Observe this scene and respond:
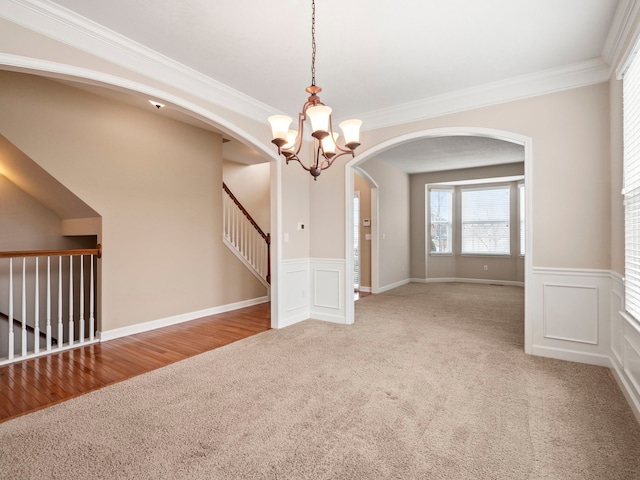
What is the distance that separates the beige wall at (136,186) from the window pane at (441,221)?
573 centimetres

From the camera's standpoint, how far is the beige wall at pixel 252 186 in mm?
6941

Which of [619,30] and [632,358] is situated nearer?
[632,358]

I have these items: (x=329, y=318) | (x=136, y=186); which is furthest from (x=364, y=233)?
(x=136, y=186)

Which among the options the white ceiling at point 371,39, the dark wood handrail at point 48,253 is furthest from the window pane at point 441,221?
the dark wood handrail at point 48,253

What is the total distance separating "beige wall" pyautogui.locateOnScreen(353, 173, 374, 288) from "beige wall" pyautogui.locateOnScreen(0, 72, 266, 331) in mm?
3048

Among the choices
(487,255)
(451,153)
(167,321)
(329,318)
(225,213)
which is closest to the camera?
(167,321)

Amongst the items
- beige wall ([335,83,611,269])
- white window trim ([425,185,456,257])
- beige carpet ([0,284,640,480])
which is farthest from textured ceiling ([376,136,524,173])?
beige carpet ([0,284,640,480])

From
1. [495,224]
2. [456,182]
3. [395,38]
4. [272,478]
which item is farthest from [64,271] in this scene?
[495,224]

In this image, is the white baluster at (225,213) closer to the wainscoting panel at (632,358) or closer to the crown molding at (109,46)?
the crown molding at (109,46)

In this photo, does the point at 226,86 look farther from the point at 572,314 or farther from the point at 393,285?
the point at 393,285

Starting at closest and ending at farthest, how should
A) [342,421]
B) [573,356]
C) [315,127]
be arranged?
1. [342,421]
2. [315,127]
3. [573,356]

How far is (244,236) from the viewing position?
611 cm

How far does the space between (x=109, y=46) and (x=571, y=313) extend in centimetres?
479

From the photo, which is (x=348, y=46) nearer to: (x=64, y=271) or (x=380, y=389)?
(x=380, y=389)
